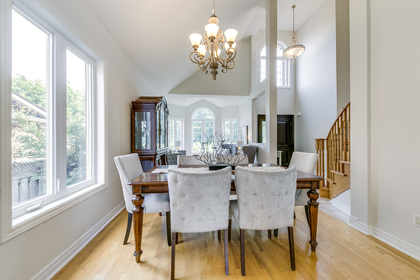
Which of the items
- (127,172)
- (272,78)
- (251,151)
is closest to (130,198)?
(127,172)

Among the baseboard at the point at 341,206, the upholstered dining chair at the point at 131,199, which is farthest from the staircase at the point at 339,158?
the upholstered dining chair at the point at 131,199

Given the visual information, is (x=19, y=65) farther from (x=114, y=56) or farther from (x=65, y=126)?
(x=114, y=56)

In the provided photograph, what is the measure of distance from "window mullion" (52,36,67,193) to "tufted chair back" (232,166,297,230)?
170 cm

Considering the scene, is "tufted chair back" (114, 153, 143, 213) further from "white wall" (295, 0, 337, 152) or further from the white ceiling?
"white wall" (295, 0, 337, 152)

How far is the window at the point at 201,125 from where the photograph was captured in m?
8.80

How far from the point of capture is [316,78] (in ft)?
17.0

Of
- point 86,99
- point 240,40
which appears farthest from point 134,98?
point 240,40

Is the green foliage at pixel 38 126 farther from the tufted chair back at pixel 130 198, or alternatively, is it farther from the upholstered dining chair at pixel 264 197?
the upholstered dining chair at pixel 264 197

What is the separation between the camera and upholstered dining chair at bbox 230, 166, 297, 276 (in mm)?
1456

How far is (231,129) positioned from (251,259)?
23.4 ft

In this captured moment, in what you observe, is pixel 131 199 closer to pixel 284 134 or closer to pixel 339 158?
pixel 339 158

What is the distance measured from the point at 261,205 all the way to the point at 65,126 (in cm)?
205

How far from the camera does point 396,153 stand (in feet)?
6.05

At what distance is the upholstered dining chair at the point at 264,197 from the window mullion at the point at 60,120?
170 centimetres
